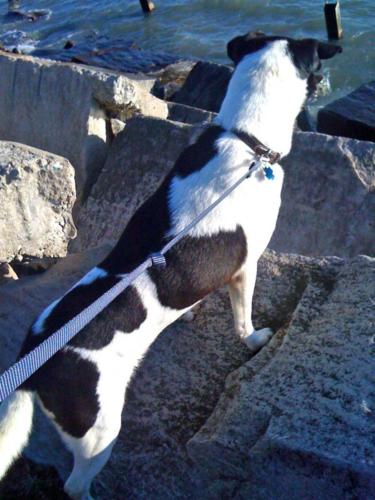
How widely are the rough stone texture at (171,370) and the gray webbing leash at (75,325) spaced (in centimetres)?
76

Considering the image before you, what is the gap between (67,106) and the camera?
5.28 metres

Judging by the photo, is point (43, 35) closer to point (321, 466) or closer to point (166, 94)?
point (166, 94)

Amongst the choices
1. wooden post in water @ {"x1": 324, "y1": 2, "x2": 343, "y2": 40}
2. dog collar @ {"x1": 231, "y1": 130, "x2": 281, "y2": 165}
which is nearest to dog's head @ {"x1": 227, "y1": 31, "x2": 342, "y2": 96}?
dog collar @ {"x1": 231, "y1": 130, "x2": 281, "y2": 165}

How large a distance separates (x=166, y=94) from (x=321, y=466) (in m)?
8.18

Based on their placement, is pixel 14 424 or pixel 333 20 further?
pixel 333 20

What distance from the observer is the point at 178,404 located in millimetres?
3086

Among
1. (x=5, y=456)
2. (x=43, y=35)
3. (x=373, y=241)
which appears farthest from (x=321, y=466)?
(x=43, y=35)

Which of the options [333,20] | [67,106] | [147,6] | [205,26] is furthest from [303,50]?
[147,6]

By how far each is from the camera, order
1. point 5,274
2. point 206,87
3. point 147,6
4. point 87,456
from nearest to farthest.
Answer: point 87,456 < point 5,274 < point 206,87 < point 147,6

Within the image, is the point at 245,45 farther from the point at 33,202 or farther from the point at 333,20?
the point at 333,20

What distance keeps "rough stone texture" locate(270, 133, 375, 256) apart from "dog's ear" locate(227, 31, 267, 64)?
1.39m

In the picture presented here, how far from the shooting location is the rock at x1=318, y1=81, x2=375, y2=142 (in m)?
7.25

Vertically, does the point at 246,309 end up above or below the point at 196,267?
below

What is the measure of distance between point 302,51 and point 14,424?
2.42m
